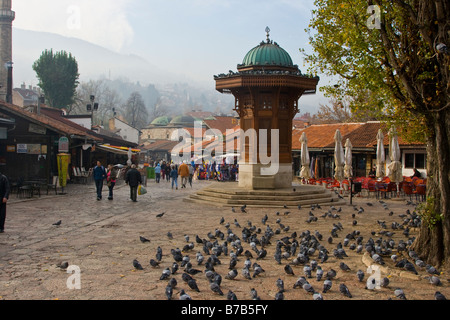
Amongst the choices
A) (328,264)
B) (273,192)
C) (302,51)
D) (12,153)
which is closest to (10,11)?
(12,153)

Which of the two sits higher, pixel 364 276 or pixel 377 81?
pixel 377 81

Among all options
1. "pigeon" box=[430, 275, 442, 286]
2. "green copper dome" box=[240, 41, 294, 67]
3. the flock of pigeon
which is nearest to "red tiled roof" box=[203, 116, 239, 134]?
"green copper dome" box=[240, 41, 294, 67]

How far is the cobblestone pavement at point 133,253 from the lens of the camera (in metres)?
5.92

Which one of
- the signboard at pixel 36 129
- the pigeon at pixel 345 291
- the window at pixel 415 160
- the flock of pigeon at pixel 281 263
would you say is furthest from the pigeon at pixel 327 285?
the window at pixel 415 160

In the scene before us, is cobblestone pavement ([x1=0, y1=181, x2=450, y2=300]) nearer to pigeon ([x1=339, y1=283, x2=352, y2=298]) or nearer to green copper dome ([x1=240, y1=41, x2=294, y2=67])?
pigeon ([x1=339, y1=283, x2=352, y2=298])

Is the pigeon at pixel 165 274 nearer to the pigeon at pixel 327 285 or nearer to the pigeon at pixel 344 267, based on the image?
the pigeon at pixel 327 285

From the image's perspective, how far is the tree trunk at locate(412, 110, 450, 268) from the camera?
7.06 meters

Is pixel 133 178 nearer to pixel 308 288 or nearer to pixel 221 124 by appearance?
pixel 308 288

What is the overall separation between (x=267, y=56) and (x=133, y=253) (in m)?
11.9

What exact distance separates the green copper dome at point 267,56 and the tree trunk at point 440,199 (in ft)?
36.4

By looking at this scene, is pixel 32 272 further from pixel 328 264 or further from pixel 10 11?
pixel 10 11

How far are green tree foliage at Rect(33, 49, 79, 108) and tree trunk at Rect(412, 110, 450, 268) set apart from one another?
48565mm

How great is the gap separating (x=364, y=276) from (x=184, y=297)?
3.06 metres

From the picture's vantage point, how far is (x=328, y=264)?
747 centimetres
